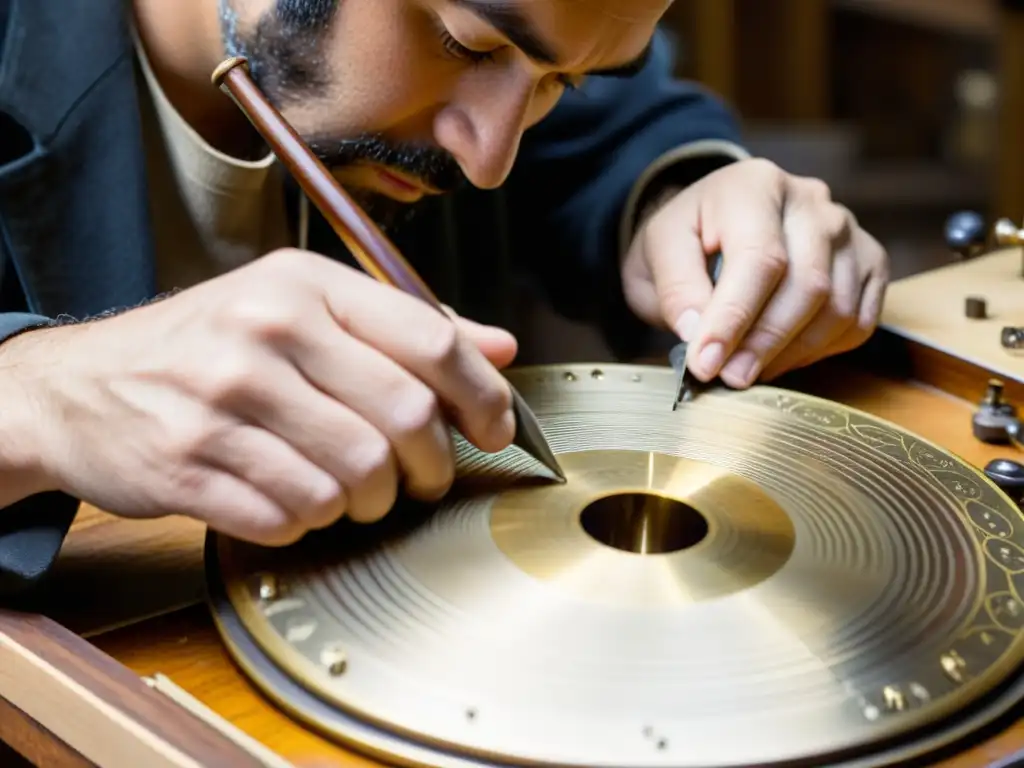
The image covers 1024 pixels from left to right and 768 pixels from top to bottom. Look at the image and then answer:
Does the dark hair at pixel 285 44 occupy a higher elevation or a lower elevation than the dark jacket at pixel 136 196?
higher

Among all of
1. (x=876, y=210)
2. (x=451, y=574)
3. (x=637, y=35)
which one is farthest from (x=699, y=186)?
(x=876, y=210)

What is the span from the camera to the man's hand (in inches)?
30.8

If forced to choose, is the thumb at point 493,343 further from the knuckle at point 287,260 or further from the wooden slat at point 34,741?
the wooden slat at point 34,741

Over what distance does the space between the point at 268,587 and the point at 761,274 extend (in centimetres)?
39

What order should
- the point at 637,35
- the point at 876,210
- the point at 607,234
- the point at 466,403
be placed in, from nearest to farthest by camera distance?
the point at 466,403, the point at 637,35, the point at 607,234, the point at 876,210

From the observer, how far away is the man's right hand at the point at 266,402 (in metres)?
0.54

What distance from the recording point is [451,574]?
0.57 meters

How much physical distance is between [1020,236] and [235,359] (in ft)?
2.15

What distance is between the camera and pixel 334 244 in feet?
3.91

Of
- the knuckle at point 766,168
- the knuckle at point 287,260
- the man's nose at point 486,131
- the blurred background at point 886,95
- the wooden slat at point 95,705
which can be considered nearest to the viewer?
the wooden slat at point 95,705

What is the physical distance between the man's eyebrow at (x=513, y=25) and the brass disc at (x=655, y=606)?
223mm

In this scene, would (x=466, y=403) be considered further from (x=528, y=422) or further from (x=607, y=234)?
(x=607, y=234)

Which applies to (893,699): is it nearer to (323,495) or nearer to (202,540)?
(323,495)

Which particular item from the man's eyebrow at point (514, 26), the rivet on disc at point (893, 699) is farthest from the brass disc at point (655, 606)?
the man's eyebrow at point (514, 26)
